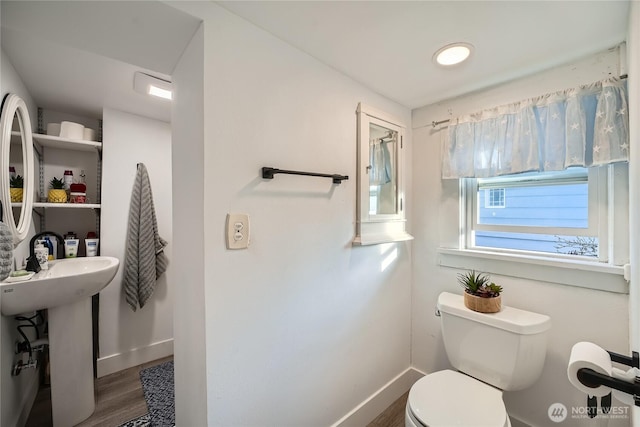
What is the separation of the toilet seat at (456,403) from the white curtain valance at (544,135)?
117 cm

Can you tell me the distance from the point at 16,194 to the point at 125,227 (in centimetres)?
77

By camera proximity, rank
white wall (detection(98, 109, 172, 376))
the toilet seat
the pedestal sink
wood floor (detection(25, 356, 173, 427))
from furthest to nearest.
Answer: white wall (detection(98, 109, 172, 376)) → wood floor (detection(25, 356, 173, 427)) → the pedestal sink → the toilet seat

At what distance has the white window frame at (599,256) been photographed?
120cm

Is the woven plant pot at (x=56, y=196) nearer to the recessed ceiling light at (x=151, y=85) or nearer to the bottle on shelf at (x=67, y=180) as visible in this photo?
the bottle on shelf at (x=67, y=180)

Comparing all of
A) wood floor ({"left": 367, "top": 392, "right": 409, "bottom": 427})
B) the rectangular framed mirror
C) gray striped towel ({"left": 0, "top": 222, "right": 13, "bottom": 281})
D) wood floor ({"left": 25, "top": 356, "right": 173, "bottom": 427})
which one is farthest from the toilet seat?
wood floor ({"left": 25, "top": 356, "right": 173, "bottom": 427})

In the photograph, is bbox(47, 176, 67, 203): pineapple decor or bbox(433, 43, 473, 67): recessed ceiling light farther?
bbox(47, 176, 67, 203): pineapple decor

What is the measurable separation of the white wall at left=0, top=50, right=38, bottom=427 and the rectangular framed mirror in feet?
6.15

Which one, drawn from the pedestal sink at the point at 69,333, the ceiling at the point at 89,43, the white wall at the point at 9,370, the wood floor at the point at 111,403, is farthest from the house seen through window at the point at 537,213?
the white wall at the point at 9,370

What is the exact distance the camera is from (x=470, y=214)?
177 cm

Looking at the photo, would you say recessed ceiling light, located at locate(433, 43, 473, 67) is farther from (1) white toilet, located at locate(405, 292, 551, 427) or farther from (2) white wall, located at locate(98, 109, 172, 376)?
(2) white wall, located at locate(98, 109, 172, 376)

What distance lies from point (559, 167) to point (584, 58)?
56cm

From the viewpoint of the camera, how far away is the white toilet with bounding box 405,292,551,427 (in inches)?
43.3

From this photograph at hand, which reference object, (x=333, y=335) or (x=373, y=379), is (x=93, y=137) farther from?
(x=373, y=379)

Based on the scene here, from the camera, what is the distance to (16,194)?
1412mm
